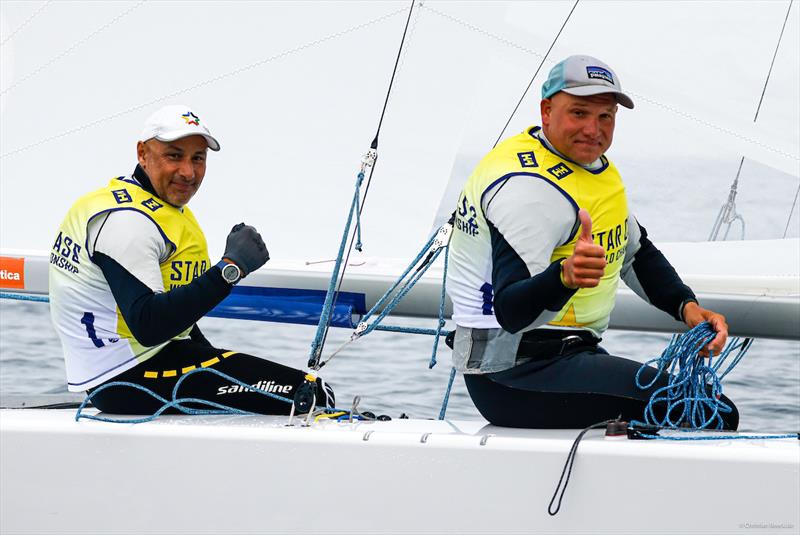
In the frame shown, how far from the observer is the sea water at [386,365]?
5270 mm

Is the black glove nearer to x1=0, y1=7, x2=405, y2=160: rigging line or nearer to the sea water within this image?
x1=0, y1=7, x2=405, y2=160: rigging line

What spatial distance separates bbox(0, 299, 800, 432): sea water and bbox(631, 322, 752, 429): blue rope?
7.09ft

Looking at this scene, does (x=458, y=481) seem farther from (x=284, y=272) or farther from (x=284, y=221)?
(x=284, y=221)

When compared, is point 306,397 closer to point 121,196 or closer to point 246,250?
point 246,250

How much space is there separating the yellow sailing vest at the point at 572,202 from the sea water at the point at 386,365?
7.29 ft

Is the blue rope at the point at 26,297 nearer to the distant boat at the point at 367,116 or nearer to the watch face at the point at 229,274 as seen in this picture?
the distant boat at the point at 367,116

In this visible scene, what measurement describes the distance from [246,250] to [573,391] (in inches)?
26.5

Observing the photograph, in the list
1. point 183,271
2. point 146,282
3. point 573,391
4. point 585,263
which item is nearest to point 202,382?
point 183,271

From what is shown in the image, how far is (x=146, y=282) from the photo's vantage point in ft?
8.27

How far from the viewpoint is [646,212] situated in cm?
393

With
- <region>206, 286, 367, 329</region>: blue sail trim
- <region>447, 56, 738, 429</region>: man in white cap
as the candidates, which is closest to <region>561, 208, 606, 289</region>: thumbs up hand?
<region>447, 56, 738, 429</region>: man in white cap

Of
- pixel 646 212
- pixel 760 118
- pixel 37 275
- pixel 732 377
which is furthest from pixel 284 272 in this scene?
pixel 732 377

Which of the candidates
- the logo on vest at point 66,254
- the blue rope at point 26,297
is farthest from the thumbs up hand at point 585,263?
the blue rope at point 26,297

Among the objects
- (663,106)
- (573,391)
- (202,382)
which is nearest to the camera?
(573,391)
